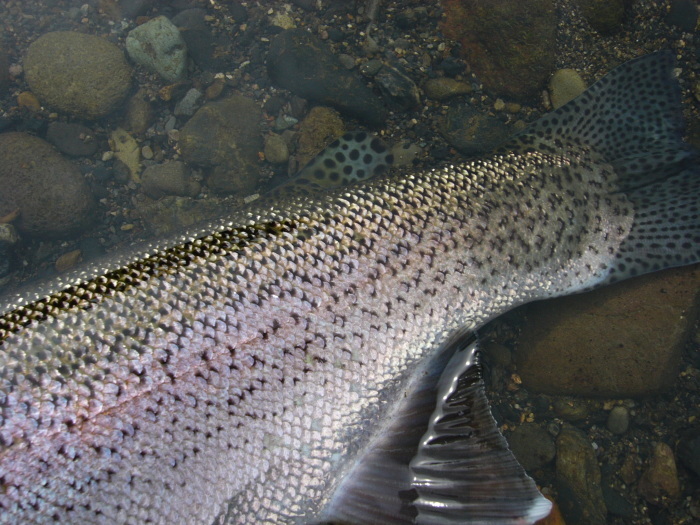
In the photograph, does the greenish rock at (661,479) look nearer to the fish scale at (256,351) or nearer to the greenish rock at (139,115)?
the fish scale at (256,351)

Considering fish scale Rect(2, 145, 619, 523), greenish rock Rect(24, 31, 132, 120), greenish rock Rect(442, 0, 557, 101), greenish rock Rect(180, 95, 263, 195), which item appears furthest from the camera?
greenish rock Rect(24, 31, 132, 120)

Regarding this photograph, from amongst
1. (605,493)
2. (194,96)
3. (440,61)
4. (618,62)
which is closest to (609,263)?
(605,493)

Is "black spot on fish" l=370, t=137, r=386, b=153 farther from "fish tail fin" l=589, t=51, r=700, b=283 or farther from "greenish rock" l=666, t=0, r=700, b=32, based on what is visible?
"greenish rock" l=666, t=0, r=700, b=32

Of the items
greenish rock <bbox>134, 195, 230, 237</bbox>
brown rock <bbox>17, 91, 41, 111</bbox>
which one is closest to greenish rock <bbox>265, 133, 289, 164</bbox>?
greenish rock <bbox>134, 195, 230, 237</bbox>

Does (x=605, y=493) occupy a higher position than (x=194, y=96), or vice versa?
(x=194, y=96)

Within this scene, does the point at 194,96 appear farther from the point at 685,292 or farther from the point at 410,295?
the point at 685,292

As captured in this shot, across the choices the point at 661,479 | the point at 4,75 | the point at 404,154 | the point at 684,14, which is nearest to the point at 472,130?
the point at 404,154
